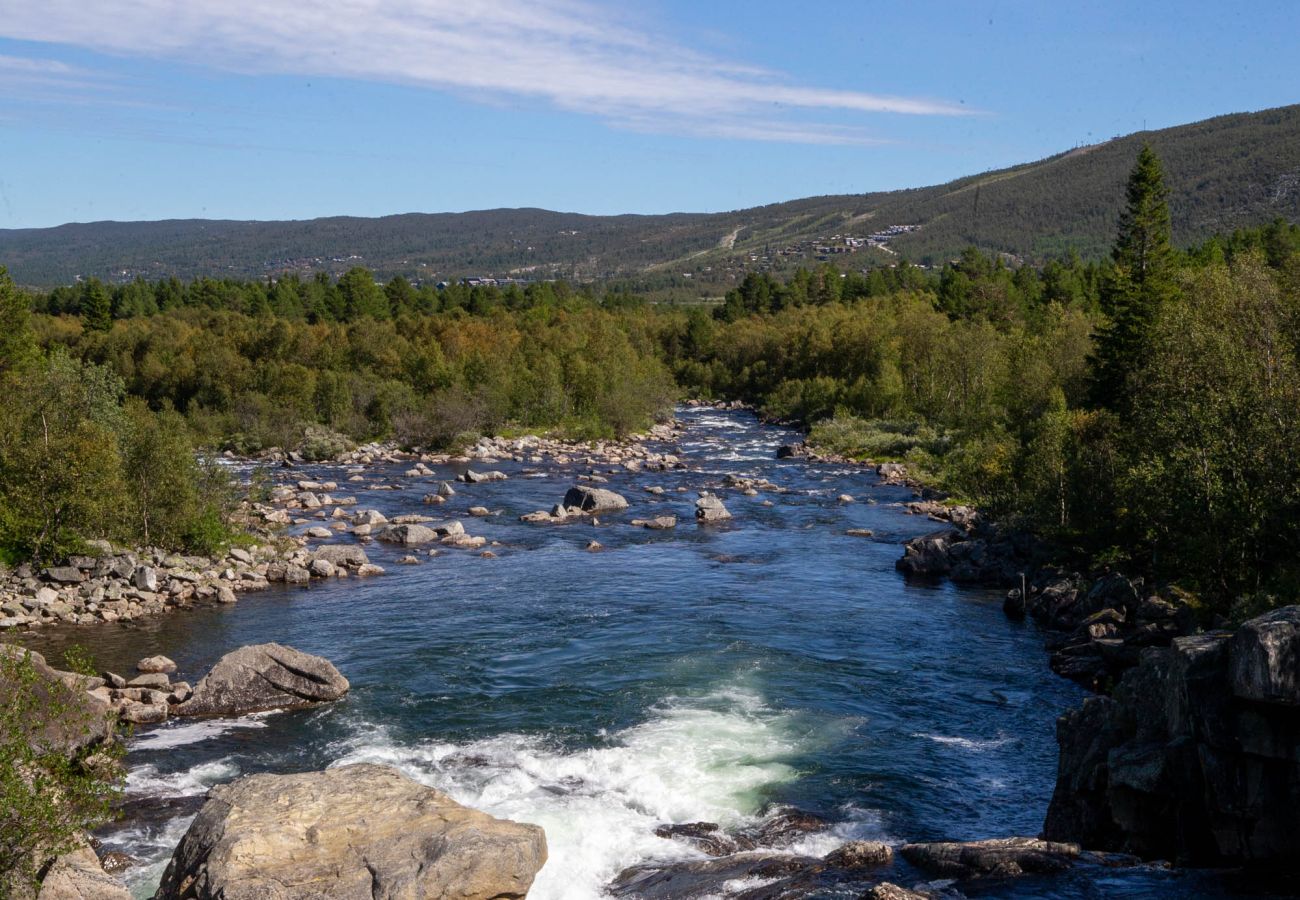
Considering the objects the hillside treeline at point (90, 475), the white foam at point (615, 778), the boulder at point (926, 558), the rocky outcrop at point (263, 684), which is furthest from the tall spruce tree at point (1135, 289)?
the hillside treeline at point (90, 475)

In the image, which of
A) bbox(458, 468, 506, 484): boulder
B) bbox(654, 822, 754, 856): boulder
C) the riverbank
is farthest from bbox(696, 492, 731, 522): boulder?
bbox(654, 822, 754, 856): boulder

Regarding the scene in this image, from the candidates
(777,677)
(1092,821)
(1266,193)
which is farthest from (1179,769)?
(1266,193)

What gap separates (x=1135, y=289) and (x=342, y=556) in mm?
39347

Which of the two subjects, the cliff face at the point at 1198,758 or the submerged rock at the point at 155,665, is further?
the submerged rock at the point at 155,665

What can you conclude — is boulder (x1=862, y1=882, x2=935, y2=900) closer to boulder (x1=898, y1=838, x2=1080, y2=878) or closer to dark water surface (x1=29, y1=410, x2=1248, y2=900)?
dark water surface (x1=29, y1=410, x2=1248, y2=900)

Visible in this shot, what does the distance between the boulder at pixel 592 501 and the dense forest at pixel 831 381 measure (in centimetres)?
1719

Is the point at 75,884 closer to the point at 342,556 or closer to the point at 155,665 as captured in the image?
the point at 155,665

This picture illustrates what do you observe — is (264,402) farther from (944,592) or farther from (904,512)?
(944,592)

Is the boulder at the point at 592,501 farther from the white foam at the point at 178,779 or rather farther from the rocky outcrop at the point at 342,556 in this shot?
the white foam at the point at 178,779

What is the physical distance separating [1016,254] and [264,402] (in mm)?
147636

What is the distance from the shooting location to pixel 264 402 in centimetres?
7275

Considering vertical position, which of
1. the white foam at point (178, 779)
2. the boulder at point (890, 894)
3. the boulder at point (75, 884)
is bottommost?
the white foam at point (178, 779)

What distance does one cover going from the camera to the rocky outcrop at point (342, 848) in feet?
43.7

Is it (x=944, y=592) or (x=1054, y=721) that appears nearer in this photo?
(x=1054, y=721)
